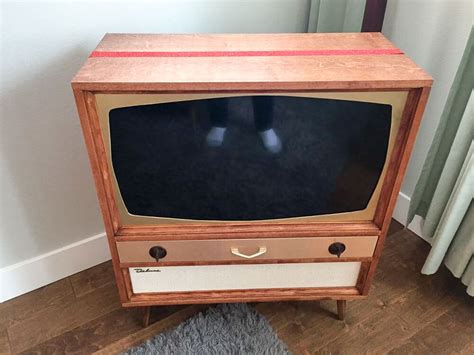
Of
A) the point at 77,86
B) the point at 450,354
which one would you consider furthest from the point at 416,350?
the point at 77,86

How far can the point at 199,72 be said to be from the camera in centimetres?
77

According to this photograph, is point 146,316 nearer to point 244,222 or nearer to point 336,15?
point 244,222

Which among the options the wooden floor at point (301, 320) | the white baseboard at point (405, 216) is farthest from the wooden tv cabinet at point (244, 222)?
the white baseboard at point (405, 216)

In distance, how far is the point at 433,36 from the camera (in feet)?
4.10

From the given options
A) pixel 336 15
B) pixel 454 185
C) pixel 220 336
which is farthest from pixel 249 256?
pixel 336 15

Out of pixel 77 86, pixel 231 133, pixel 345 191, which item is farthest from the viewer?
pixel 345 191

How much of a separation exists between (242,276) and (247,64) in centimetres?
56

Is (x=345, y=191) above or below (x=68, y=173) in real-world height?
above

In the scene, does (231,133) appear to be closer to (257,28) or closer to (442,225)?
(257,28)

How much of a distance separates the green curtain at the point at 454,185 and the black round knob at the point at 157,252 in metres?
0.82

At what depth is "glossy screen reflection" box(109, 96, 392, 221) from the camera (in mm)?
784

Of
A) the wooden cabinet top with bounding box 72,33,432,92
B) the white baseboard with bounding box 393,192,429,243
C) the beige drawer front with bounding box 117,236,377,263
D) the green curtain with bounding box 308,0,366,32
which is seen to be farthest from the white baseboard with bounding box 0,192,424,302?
the white baseboard with bounding box 393,192,429,243

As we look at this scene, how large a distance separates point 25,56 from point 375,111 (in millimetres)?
861

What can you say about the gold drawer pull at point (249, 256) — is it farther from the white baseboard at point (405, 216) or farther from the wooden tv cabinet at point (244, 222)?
the white baseboard at point (405, 216)
